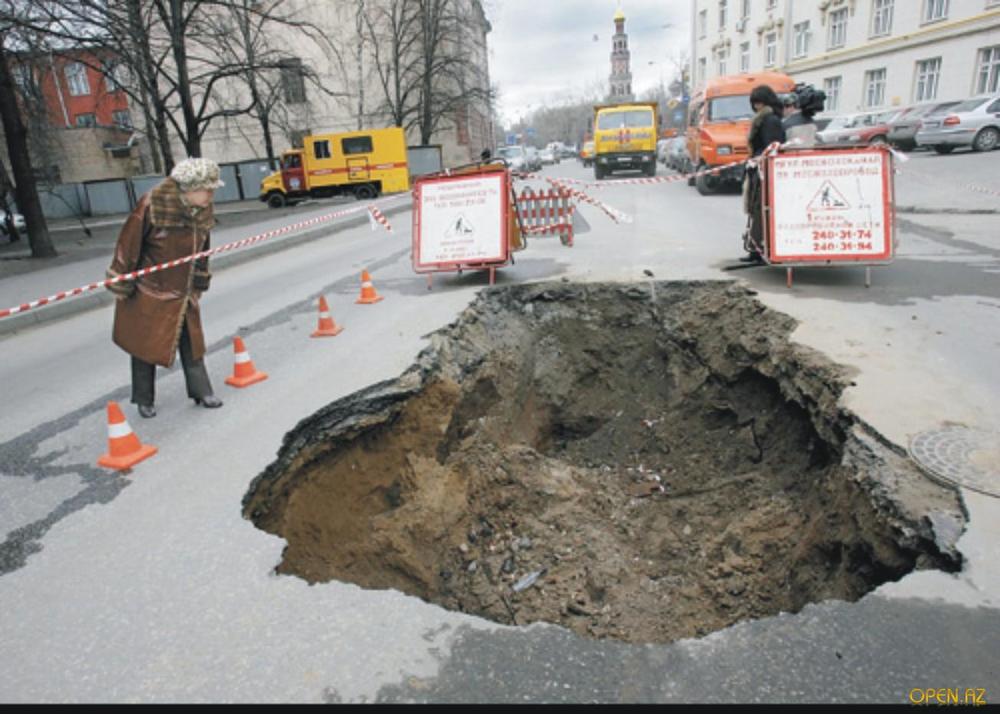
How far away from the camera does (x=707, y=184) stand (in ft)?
54.8

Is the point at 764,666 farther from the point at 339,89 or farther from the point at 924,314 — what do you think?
the point at 339,89

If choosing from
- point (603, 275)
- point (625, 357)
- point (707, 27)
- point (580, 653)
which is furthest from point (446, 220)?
point (707, 27)

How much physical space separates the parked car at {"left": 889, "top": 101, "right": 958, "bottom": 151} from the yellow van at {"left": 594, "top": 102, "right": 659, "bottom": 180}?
872 cm

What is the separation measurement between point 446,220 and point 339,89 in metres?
37.6

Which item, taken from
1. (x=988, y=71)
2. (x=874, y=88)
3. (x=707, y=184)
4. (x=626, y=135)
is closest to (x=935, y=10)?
(x=988, y=71)

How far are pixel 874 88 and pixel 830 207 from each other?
108 ft

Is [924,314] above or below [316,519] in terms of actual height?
above

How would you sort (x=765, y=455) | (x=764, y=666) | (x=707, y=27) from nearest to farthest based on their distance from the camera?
(x=764, y=666), (x=765, y=455), (x=707, y=27)

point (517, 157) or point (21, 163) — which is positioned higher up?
point (21, 163)

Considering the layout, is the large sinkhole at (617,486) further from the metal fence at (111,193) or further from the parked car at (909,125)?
the metal fence at (111,193)

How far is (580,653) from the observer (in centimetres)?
223

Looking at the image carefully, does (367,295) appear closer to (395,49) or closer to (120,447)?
(120,447)

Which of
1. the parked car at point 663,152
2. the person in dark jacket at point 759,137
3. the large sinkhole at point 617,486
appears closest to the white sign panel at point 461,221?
the large sinkhole at point 617,486

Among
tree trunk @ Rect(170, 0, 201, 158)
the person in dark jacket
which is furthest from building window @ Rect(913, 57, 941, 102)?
tree trunk @ Rect(170, 0, 201, 158)
